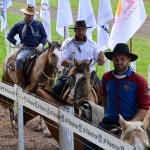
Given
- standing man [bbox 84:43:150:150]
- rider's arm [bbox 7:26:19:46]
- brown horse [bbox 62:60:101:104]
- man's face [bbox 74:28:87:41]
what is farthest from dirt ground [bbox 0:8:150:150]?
standing man [bbox 84:43:150:150]

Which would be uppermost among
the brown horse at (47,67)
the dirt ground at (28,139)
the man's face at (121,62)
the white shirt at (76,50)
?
the man's face at (121,62)

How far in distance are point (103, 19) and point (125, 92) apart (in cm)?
821

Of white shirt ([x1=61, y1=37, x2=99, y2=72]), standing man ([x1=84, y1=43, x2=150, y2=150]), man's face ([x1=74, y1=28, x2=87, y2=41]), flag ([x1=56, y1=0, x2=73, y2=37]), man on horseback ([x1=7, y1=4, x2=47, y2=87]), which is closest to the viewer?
standing man ([x1=84, y1=43, x2=150, y2=150])

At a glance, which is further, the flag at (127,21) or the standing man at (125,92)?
the flag at (127,21)

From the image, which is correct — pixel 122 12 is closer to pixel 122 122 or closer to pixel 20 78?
pixel 20 78

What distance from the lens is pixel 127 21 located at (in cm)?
1124

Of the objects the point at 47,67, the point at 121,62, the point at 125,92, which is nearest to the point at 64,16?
the point at 47,67

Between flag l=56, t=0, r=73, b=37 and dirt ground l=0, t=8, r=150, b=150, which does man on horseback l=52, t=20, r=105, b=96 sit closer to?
dirt ground l=0, t=8, r=150, b=150

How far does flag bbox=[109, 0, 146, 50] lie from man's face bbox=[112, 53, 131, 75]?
496 centimetres

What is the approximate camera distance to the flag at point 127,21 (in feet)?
36.8

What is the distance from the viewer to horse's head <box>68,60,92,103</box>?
866 centimetres

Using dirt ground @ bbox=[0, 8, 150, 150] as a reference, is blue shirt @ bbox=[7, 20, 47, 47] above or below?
A: above

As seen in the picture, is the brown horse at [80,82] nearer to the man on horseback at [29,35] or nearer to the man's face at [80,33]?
the man's face at [80,33]

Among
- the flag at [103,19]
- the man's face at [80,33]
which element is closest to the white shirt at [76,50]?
the man's face at [80,33]
